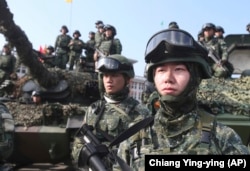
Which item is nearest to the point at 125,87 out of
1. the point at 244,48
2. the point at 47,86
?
the point at 47,86

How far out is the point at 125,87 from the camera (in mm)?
4480

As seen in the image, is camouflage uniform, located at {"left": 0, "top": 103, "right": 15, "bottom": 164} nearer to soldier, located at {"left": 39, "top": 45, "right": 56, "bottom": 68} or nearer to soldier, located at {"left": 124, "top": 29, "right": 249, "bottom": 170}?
soldier, located at {"left": 124, "top": 29, "right": 249, "bottom": 170}

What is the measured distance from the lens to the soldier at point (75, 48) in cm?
1163

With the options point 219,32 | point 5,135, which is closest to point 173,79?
point 5,135

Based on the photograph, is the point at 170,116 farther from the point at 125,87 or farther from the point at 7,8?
the point at 7,8

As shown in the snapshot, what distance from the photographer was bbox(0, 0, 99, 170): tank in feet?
23.7

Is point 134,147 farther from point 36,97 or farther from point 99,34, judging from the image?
point 99,34

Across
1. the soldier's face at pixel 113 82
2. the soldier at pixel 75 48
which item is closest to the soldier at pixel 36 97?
the soldier at pixel 75 48

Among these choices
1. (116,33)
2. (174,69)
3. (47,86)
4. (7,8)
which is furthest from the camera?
(116,33)

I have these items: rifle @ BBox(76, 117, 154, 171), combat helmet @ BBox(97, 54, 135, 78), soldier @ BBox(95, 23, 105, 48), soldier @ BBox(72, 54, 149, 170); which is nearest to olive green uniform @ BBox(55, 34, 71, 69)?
soldier @ BBox(95, 23, 105, 48)

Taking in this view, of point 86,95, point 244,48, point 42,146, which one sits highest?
point 244,48

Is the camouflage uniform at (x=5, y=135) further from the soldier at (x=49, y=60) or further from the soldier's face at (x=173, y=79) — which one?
the soldier at (x=49, y=60)

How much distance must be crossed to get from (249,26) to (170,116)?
26.8ft

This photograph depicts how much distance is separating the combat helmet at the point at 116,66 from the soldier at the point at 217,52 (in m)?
3.69
